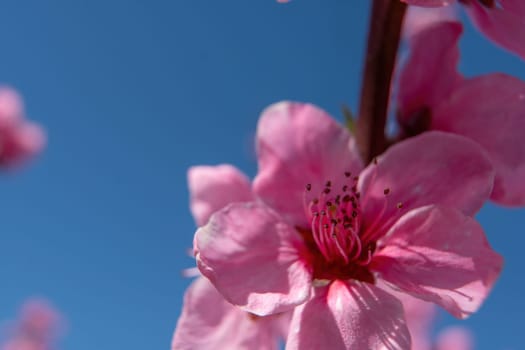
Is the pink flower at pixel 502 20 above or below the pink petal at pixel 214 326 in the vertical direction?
above

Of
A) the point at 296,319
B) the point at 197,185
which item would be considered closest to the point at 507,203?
the point at 296,319

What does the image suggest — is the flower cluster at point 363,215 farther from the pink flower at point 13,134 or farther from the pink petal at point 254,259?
the pink flower at point 13,134

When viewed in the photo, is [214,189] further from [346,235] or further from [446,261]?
[446,261]

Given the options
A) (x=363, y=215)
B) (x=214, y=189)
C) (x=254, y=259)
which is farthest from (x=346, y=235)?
(x=214, y=189)

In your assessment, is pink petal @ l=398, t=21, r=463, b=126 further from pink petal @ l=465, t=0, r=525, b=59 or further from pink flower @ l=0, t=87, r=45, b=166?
pink flower @ l=0, t=87, r=45, b=166

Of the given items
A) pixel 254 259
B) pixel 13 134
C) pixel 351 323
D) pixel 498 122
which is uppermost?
pixel 13 134

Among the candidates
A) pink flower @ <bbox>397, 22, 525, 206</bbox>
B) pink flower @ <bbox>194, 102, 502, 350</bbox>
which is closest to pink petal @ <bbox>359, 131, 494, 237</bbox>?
pink flower @ <bbox>194, 102, 502, 350</bbox>

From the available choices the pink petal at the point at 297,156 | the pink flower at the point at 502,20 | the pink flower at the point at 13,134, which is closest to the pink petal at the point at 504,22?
the pink flower at the point at 502,20
